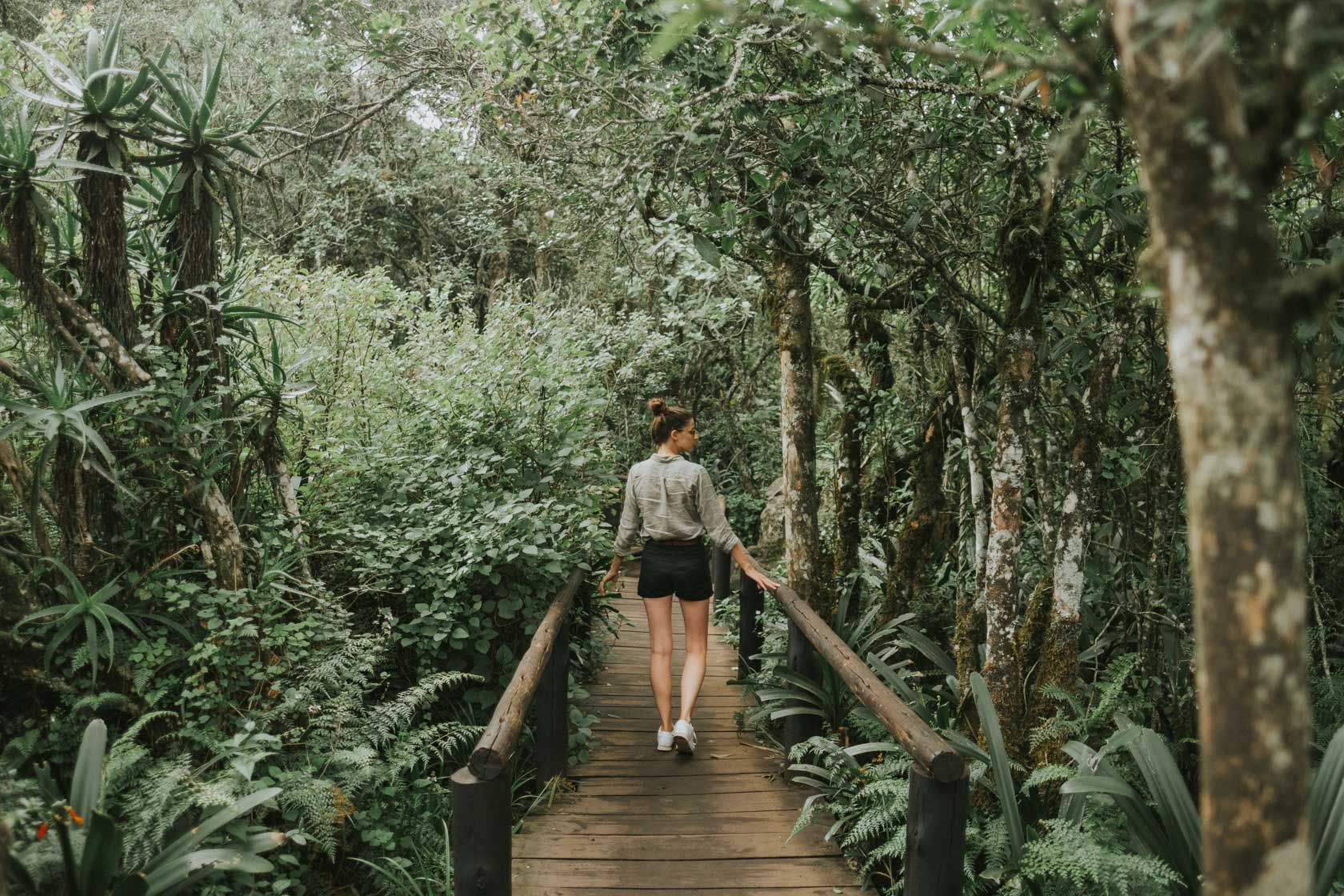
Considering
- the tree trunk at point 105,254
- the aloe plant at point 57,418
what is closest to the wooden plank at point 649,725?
the aloe plant at point 57,418

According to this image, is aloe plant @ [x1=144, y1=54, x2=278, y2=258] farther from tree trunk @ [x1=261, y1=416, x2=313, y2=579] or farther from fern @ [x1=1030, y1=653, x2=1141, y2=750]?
fern @ [x1=1030, y1=653, x2=1141, y2=750]

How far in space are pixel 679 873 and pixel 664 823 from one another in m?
0.52

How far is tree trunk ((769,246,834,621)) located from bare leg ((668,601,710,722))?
2.95ft

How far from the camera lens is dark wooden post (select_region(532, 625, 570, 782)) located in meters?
4.73

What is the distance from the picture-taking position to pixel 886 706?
3.51 meters

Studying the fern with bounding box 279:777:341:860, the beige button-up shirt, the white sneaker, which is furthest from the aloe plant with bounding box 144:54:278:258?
the white sneaker

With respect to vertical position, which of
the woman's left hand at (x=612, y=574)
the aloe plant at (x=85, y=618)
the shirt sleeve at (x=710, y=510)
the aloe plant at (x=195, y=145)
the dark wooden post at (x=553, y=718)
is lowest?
the dark wooden post at (x=553, y=718)

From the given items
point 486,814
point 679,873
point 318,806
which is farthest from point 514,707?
point 679,873

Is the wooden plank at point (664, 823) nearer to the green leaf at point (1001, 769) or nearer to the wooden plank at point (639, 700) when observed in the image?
the green leaf at point (1001, 769)

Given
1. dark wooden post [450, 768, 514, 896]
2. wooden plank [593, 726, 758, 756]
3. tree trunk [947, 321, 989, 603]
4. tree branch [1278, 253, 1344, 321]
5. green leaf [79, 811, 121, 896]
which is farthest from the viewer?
wooden plank [593, 726, 758, 756]

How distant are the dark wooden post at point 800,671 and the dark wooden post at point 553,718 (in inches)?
49.8

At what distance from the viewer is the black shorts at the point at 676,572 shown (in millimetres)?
5301

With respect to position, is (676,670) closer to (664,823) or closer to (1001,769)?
(664,823)

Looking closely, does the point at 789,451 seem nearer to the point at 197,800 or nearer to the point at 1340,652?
the point at 1340,652
